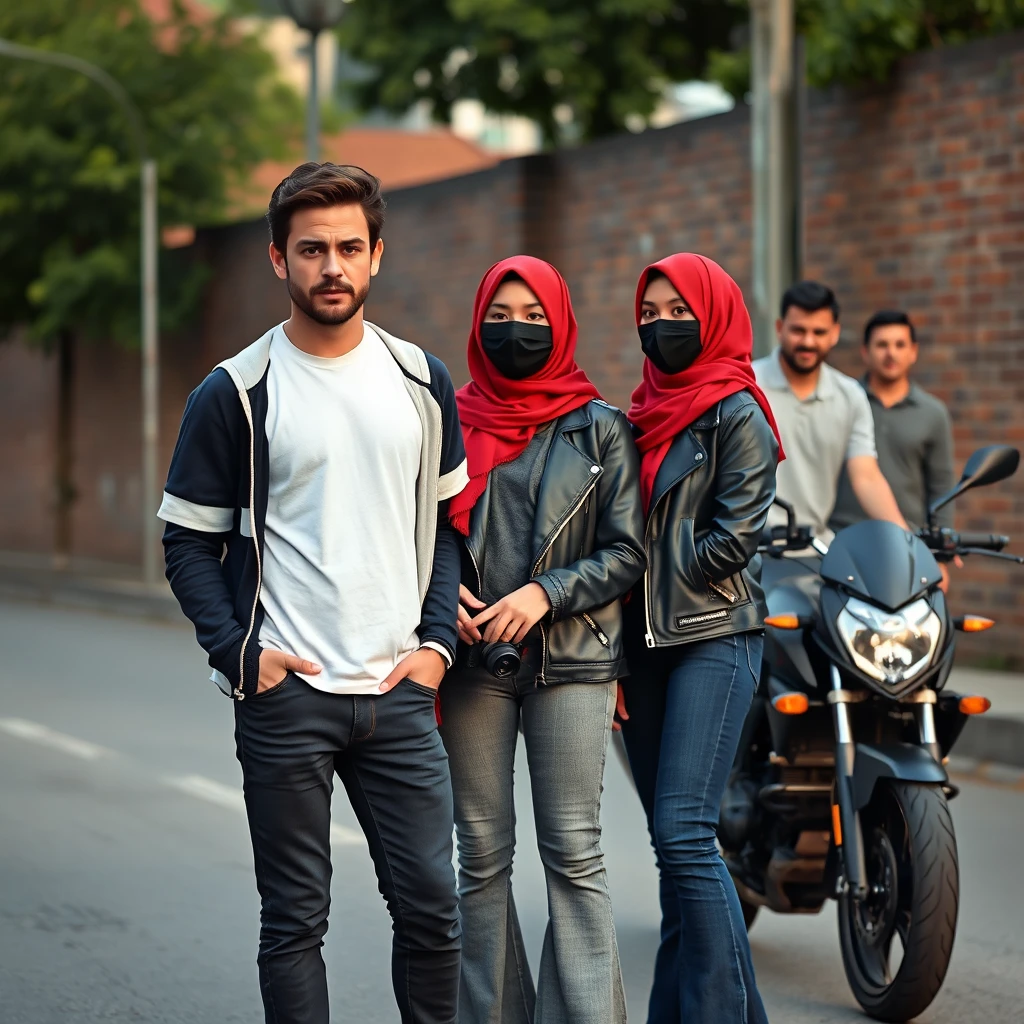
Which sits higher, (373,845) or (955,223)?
(955,223)

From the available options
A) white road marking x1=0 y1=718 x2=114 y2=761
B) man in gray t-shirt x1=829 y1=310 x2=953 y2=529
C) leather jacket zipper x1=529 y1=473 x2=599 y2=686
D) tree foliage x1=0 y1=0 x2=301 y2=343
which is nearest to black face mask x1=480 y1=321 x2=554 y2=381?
leather jacket zipper x1=529 y1=473 x2=599 y2=686

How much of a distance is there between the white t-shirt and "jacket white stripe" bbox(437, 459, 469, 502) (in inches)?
7.4

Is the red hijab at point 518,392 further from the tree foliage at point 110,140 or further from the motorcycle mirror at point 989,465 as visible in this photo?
the tree foliage at point 110,140

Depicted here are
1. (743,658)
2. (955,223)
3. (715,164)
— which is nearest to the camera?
(743,658)

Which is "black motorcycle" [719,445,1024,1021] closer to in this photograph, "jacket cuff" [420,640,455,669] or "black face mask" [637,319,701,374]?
"black face mask" [637,319,701,374]

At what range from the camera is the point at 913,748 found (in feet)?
16.1

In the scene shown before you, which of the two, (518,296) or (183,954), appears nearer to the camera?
(518,296)

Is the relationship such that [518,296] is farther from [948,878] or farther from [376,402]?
[948,878]

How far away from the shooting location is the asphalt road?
5.21 metres

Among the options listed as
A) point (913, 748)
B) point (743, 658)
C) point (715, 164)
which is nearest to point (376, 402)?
point (743, 658)

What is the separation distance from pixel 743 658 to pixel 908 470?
317 cm

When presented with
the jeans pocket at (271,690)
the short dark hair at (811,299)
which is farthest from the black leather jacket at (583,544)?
the short dark hair at (811,299)

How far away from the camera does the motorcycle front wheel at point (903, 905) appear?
15.3ft

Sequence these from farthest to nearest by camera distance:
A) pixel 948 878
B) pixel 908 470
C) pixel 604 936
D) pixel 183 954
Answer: pixel 908 470 → pixel 183 954 → pixel 948 878 → pixel 604 936
